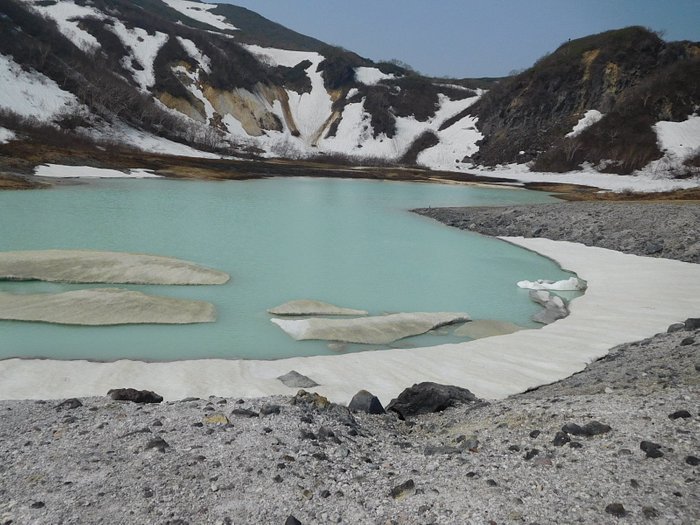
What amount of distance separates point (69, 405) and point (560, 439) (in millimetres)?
5424

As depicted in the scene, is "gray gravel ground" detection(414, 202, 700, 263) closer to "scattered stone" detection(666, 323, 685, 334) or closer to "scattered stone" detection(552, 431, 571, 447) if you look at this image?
"scattered stone" detection(666, 323, 685, 334)

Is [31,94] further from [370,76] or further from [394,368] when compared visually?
[394,368]

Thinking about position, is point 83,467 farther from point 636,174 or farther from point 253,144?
point 253,144

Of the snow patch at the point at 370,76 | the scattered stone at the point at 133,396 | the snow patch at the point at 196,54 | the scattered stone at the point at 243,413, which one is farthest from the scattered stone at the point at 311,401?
the snow patch at the point at 370,76

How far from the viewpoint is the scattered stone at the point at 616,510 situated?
411 centimetres

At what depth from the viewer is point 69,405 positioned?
21.4 feet

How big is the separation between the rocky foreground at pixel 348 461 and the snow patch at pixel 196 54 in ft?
408

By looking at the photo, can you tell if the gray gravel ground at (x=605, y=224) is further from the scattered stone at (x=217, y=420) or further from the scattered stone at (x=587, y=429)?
the scattered stone at (x=217, y=420)

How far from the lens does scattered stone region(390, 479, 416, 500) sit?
463 cm

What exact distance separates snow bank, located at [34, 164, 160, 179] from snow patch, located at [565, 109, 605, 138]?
62.1 metres

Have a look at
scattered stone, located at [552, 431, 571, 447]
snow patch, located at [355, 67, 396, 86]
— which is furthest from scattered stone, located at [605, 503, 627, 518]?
snow patch, located at [355, 67, 396, 86]

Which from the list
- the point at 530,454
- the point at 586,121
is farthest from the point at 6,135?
the point at 586,121

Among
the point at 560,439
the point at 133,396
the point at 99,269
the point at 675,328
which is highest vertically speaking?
the point at 560,439

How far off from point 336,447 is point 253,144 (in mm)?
108684
